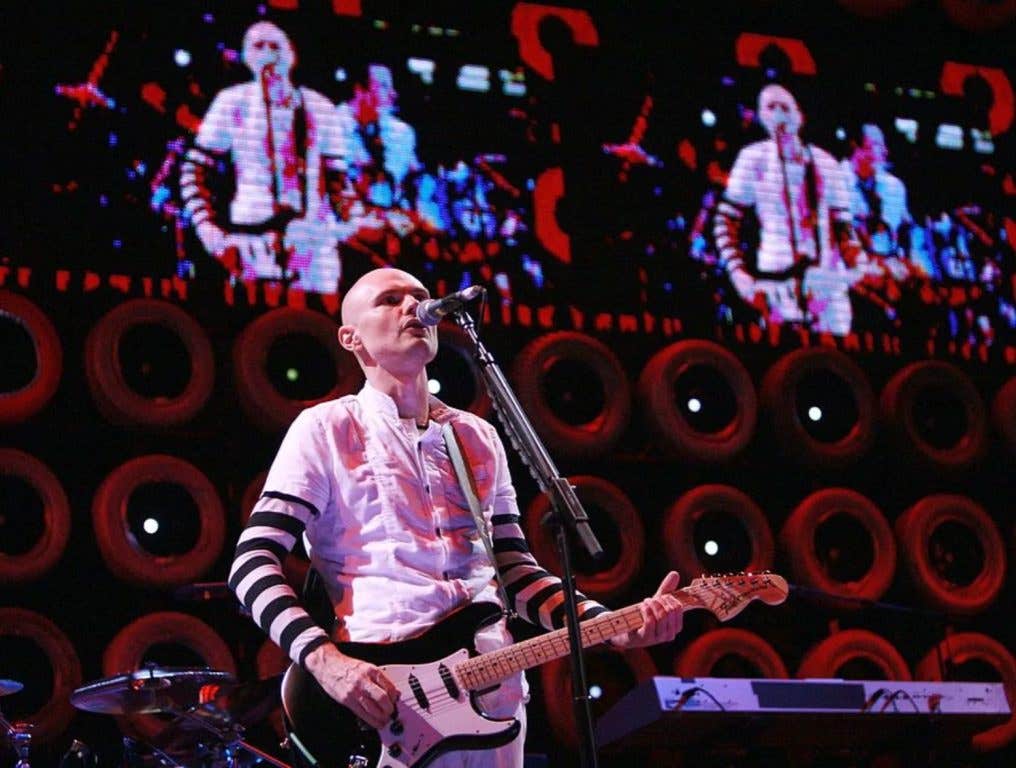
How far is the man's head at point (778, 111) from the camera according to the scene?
9.20m

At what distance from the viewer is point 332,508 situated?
408cm

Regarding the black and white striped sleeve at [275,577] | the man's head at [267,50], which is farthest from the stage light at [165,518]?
the black and white striped sleeve at [275,577]

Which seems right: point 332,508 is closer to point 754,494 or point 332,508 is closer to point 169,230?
point 169,230

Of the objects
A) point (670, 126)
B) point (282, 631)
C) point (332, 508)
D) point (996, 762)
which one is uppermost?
point (670, 126)

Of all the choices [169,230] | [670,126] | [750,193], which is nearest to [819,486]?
[750,193]

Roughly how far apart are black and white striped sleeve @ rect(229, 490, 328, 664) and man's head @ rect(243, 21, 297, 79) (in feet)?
14.9

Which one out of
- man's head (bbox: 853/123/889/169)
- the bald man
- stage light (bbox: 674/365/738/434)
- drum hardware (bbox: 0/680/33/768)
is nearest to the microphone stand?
the bald man

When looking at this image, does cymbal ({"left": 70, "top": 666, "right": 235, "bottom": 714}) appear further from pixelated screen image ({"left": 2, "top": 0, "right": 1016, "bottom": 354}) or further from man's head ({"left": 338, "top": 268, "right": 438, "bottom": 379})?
pixelated screen image ({"left": 2, "top": 0, "right": 1016, "bottom": 354})

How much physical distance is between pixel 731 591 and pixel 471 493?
0.78 meters

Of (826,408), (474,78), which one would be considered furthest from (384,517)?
(826,408)

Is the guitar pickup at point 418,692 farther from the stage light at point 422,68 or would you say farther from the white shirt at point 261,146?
the stage light at point 422,68

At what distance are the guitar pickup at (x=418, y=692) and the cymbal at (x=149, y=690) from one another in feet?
5.41

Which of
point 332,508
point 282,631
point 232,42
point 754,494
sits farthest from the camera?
point 754,494

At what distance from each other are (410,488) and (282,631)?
555 millimetres
